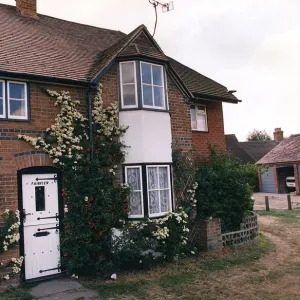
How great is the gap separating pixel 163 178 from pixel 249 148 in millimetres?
39480

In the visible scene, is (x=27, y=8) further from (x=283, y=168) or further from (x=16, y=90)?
(x=283, y=168)

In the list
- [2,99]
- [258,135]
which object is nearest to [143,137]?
[2,99]

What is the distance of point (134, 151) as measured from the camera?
985cm

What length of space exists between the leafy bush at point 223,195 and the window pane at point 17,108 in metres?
5.80

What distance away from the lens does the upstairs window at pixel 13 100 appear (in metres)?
8.41

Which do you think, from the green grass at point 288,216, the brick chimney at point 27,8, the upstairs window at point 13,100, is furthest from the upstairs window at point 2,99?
the green grass at point 288,216

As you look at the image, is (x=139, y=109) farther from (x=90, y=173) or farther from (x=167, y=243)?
(x=167, y=243)

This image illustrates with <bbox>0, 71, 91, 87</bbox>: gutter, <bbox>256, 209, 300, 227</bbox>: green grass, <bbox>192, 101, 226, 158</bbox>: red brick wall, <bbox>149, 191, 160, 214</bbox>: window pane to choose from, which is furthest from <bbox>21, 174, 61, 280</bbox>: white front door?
<bbox>256, 209, 300, 227</bbox>: green grass

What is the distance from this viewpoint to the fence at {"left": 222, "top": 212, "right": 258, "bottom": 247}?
11212mm

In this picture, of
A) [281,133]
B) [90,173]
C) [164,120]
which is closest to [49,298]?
[90,173]

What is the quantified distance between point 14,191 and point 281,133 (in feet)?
137

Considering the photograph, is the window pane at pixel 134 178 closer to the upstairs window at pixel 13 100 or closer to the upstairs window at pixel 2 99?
the upstairs window at pixel 13 100

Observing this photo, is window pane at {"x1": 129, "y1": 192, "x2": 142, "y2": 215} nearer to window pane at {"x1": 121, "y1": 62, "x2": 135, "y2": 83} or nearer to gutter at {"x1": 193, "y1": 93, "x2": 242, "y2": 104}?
window pane at {"x1": 121, "y1": 62, "x2": 135, "y2": 83}

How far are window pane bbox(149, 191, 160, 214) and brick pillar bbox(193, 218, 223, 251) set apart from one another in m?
1.74
